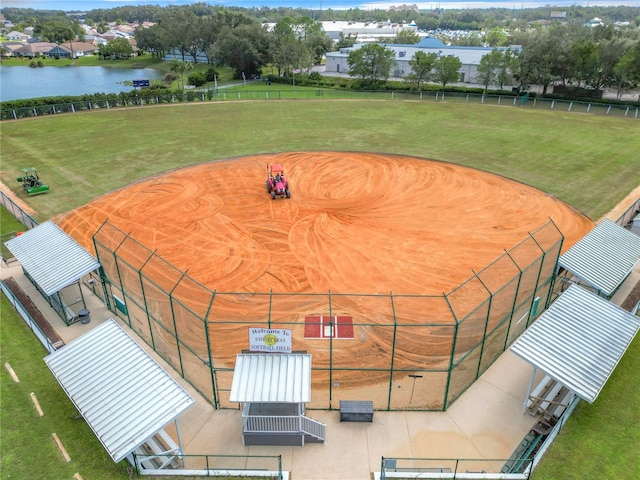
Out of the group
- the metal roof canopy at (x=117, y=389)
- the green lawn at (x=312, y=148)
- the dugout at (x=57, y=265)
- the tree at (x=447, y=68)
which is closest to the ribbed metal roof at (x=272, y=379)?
the metal roof canopy at (x=117, y=389)

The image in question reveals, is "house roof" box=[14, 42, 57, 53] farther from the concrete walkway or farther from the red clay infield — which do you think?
the concrete walkway

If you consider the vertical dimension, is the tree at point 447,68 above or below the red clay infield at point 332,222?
above

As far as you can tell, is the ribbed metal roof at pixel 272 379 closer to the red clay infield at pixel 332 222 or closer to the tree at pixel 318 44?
the red clay infield at pixel 332 222

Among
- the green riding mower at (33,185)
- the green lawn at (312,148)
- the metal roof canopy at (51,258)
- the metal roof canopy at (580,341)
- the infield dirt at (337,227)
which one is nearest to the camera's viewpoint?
the green lawn at (312,148)

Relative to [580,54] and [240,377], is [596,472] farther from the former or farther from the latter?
[580,54]

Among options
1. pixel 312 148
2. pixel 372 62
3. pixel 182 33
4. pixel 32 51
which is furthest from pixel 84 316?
pixel 32 51
